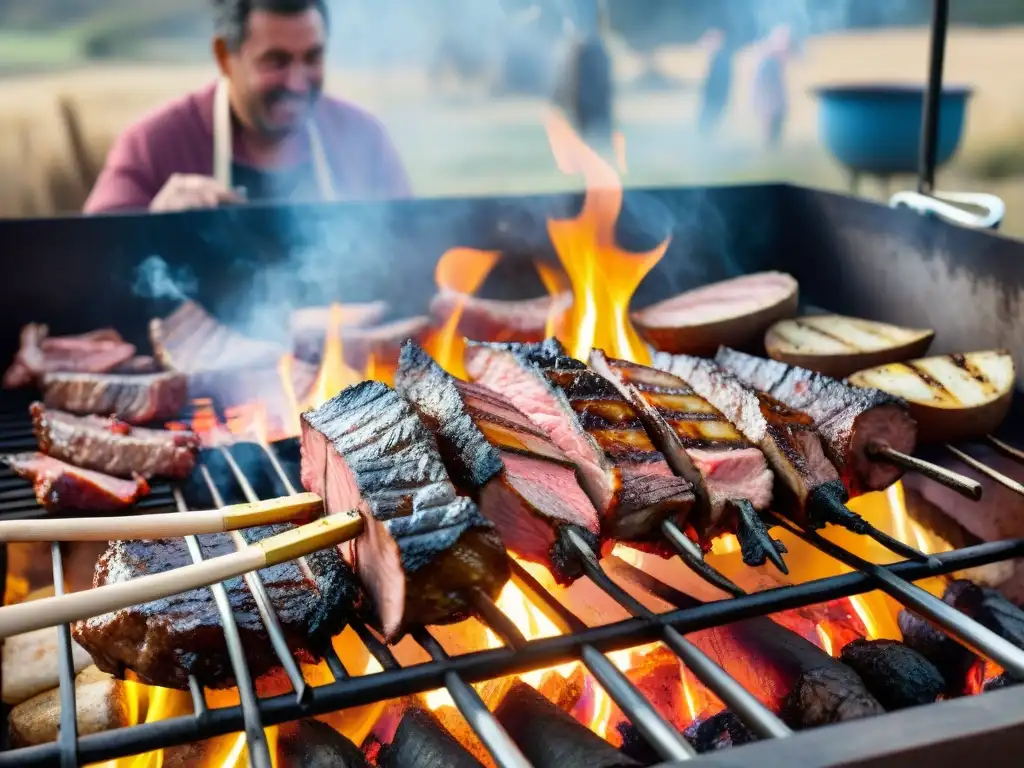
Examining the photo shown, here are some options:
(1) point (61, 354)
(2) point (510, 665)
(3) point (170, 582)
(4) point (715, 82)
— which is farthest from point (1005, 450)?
(4) point (715, 82)

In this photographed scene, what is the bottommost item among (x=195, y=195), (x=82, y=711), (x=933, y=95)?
(x=82, y=711)

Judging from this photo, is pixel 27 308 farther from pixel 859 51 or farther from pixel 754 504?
pixel 859 51

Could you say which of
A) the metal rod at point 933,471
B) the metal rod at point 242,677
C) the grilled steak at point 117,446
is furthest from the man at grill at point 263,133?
the metal rod at point 933,471

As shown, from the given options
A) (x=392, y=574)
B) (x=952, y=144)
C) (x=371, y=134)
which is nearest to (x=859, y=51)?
(x=952, y=144)

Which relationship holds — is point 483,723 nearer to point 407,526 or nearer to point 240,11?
point 407,526

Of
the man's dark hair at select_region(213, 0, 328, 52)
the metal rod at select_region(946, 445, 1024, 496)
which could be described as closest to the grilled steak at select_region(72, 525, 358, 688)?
the metal rod at select_region(946, 445, 1024, 496)

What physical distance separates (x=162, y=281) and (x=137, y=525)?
239cm

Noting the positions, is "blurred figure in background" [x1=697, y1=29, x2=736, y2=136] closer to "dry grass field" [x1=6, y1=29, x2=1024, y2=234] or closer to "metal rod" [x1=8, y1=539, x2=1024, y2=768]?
"dry grass field" [x1=6, y1=29, x2=1024, y2=234]

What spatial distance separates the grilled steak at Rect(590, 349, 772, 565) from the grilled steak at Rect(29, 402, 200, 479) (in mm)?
1428

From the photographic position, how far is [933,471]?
2229 mm

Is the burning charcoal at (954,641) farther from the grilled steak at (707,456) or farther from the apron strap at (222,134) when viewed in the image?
the apron strap at (222,134)

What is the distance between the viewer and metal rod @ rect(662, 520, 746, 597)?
73.0 inches

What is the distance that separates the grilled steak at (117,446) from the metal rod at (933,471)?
2132 millimetres

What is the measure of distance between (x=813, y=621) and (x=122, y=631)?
2032mm
